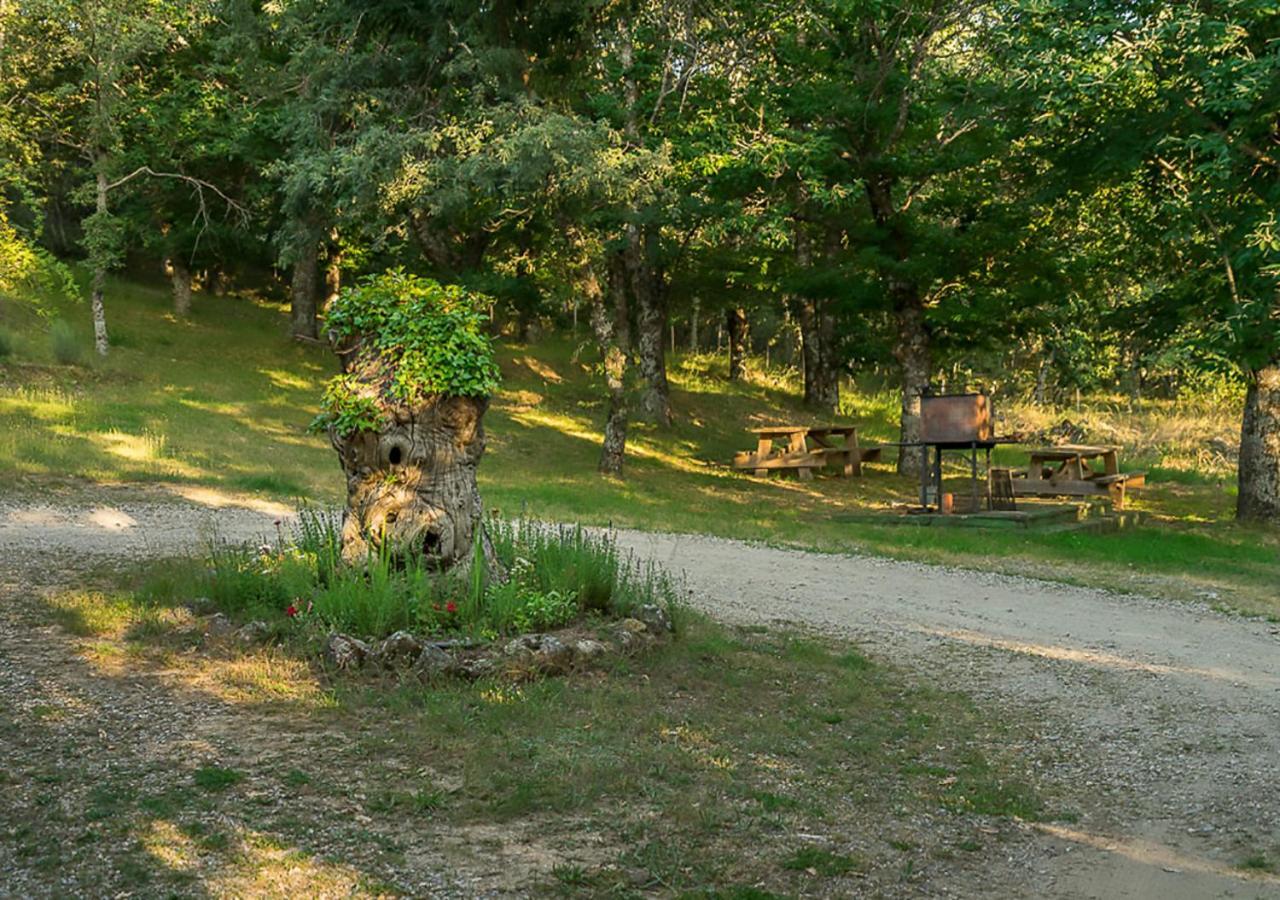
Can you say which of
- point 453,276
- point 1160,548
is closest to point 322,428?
point 1160,548

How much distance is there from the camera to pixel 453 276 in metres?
25.2

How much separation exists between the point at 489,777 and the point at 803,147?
14.0 metres

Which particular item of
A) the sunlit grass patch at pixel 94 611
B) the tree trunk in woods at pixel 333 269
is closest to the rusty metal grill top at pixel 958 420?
the sunlit grass patch at pixel 94 611

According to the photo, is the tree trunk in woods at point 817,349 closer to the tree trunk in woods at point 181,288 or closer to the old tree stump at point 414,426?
the tree trunk in woods at point 181,288

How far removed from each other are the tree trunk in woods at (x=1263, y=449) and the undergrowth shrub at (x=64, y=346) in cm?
2065

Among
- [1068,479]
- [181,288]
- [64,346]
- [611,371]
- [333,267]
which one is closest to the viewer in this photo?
[1068,479]

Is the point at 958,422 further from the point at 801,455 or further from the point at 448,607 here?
the point at 448,607

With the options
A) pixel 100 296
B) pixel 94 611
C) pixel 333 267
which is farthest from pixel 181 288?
pixel 94 611

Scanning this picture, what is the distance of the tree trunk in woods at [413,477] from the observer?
7652 mm

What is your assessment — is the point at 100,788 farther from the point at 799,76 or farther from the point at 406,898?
the point at 799,76

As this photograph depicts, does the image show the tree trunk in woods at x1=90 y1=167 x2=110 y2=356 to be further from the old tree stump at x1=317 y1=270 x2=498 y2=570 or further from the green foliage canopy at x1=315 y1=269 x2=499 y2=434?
the old tree stump at x1=317 y1=270 x2=498 y2=570

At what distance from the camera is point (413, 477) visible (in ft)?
25.3

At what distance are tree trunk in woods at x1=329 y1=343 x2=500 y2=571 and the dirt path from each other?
2.58 meters

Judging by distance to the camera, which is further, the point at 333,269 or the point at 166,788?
the point at 333,269
